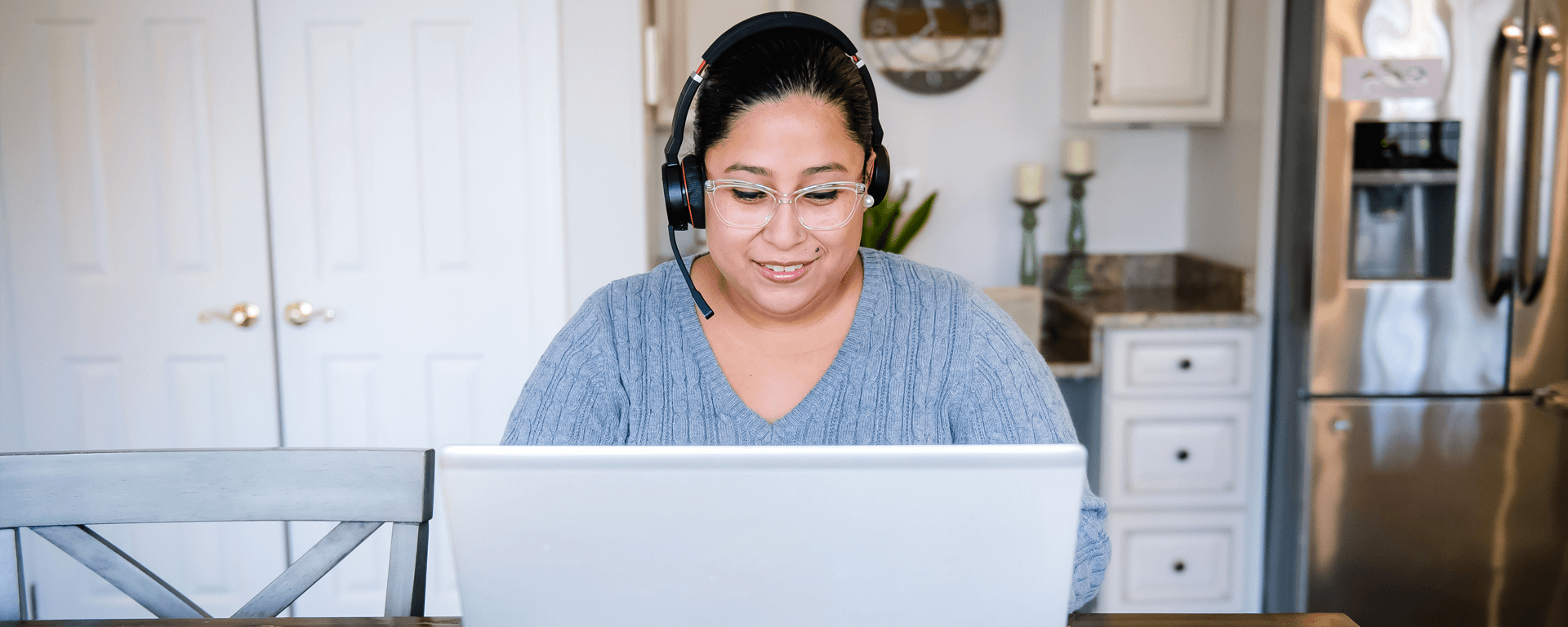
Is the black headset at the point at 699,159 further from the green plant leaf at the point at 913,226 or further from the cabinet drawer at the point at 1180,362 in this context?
the green plant leaf at the point at 913,226

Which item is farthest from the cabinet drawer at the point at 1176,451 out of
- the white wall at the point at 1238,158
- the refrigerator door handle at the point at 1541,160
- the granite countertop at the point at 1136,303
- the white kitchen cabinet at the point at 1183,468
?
the refrigerator door handle at the point at 1541,160

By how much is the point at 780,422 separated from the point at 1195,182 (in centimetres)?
246

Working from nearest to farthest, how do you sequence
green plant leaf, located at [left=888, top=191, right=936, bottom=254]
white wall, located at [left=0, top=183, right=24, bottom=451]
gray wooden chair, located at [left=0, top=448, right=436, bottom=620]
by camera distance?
gray wooden chair, located at [left=0, top=448, right=436, bottom=620], white wall, located at [left=0, top=183, right=24, bottom=451], green plant leaf, located at [left=888, top=191, right=936, bottom=254]

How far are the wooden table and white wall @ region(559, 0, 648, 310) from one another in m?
1.48


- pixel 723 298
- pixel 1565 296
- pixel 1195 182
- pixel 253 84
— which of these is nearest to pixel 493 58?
pixel 253 84

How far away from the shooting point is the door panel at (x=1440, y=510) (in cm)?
233

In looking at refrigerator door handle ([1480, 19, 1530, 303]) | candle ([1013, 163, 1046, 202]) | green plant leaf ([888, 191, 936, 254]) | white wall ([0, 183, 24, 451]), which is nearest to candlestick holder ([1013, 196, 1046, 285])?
candle ([1013, 163, 1046, 202])

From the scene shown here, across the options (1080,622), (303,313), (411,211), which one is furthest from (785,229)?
(303,313)

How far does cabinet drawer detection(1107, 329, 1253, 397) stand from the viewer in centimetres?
254

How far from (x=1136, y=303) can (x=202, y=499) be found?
7.86 feet

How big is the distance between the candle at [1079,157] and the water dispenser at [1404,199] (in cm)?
83

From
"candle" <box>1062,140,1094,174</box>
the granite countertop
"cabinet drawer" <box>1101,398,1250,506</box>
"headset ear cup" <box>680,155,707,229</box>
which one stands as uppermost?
"candle" <box>1062,140,1094,174</box>

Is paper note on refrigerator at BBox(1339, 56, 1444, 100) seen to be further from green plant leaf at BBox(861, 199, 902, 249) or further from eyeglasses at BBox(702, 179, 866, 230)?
eyeglasses at BBox(702, 179, 866, 230)

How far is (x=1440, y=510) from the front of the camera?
7.73ft
